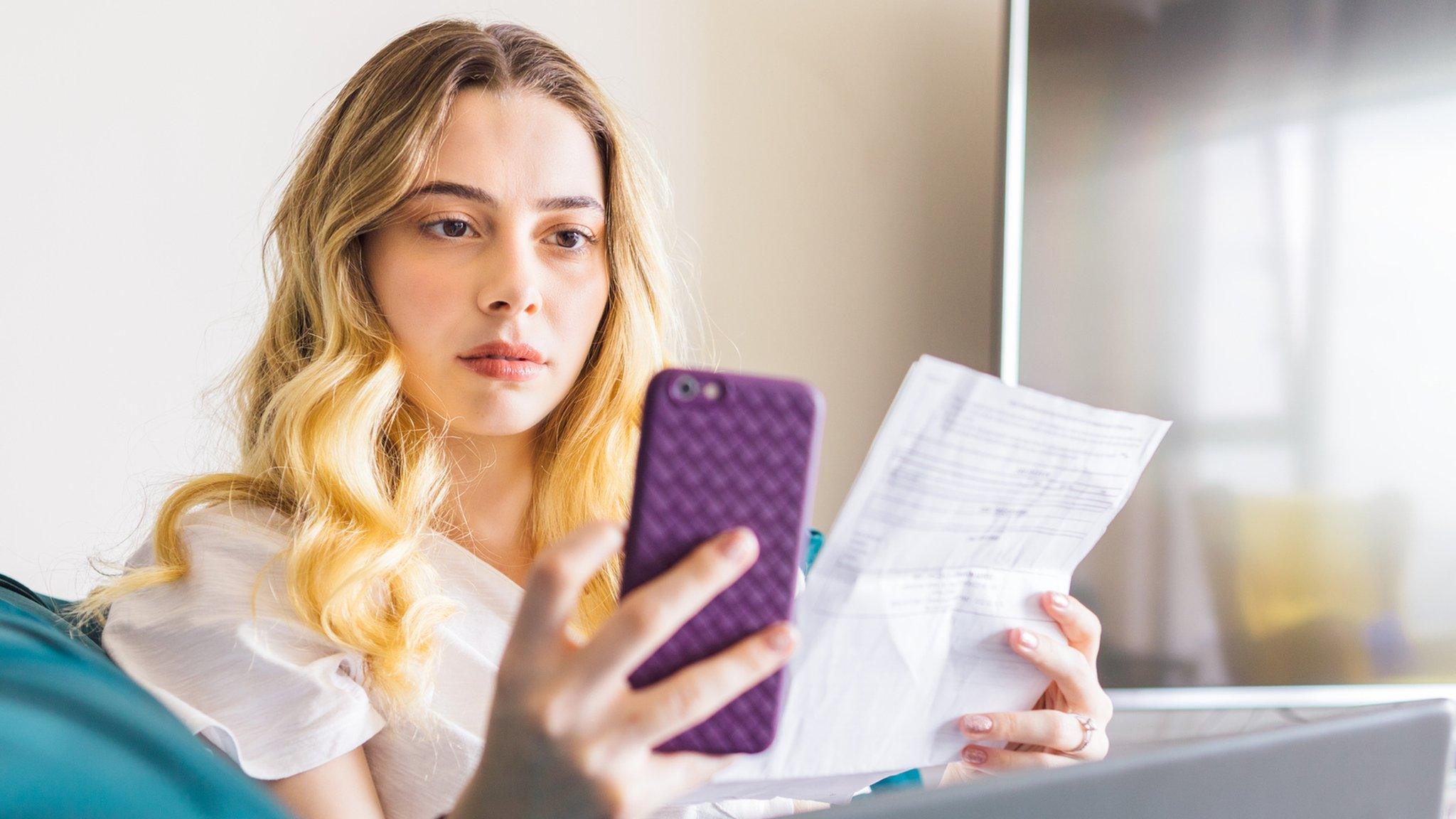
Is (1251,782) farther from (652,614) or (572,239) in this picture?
(572,239)

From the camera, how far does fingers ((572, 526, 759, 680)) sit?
0.40 meters

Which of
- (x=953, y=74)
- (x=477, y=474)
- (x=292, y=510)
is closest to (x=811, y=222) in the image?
(x=953, y=74)

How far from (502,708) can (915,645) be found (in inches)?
10.8

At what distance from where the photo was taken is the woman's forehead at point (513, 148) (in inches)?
34.1

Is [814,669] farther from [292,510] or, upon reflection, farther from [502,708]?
[292,510]

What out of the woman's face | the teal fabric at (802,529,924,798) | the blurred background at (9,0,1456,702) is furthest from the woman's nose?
the blurred background at (9,0,1456,702)

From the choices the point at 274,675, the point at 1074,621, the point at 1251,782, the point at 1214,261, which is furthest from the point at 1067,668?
the point at 1214,261

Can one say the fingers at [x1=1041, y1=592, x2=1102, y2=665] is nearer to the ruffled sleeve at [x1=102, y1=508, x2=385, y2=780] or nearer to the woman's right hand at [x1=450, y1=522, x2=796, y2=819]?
the woman's right hand at [x1=450, y1=522, x2=796, y2=819]

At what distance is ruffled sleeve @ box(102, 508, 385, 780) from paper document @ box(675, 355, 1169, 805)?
0.96 ft

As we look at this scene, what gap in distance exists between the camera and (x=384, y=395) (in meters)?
0.88

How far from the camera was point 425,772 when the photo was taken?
771 millimetres

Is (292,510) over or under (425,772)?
over

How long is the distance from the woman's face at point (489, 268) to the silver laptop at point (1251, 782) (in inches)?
23.9

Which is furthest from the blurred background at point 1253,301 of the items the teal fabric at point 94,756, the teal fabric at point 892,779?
the teal fabric at point 94,756
